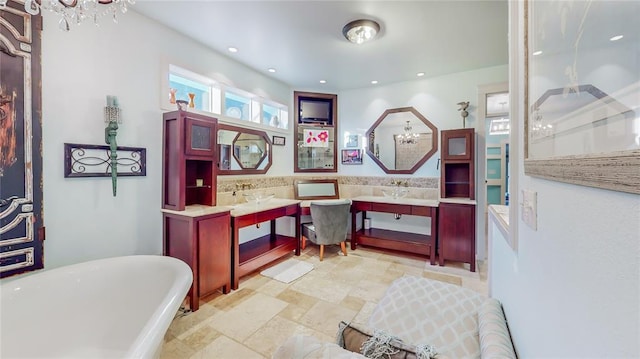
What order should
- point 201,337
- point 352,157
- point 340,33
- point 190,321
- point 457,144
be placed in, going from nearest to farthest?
1. point 201,337
2. point 190,321
3. point 340,33
4. point 457,144
5. point 352,157

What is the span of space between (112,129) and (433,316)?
2831 mm

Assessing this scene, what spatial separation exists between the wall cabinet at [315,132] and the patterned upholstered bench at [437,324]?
10.5 ft

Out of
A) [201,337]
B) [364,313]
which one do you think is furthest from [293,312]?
[201,337]

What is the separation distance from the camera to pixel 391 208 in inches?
149

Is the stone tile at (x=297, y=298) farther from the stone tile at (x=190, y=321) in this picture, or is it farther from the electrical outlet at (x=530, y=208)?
the electrical outlet at (x=530, y=208)

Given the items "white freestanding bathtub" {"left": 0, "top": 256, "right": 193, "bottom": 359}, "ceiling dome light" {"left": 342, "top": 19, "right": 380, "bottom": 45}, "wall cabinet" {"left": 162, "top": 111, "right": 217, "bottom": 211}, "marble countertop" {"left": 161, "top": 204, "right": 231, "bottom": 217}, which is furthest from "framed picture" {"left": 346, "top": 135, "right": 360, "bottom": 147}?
"white freestanding bathtub" {"left": 0, "top": 256, "right": 193, "bottom": 359}

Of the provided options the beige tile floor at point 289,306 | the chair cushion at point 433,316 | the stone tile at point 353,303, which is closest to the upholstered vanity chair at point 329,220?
the beige tile floor at point 289,306

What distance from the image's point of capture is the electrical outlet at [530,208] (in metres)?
0.80

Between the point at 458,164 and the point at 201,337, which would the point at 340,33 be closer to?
the point at 458,164

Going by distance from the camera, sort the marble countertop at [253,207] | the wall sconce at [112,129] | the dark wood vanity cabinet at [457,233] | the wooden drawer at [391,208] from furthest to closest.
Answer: the wooden drawer at [391,208]
the dark wood vanity cabinet at [457,233]
the marble countertop at [253,207]
the wall sconce at [112,129]

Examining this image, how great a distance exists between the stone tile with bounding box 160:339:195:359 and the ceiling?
111 inches

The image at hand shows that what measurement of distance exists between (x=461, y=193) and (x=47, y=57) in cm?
463

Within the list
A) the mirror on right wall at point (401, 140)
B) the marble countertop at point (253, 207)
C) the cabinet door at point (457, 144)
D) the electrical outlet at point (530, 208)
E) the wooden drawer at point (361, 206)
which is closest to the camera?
the electrical outlet at point (530, 208)

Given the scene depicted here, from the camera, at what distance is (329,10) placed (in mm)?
2357
